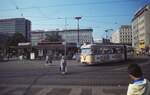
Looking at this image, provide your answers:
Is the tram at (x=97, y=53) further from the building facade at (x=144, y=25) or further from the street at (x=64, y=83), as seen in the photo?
the building facade at (x=144, y=25)

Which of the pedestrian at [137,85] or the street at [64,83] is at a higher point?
the pedestrian at [137,85]

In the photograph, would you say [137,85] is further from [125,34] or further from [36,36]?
[125,34]

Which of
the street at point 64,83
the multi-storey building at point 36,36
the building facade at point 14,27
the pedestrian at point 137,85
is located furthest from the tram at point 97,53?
the multi-storey building at point 36,36

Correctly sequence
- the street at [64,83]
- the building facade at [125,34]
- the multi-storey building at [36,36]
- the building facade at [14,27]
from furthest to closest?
1. the building facade at [125,34]
2. the multi-storey building at [36,36]
3. the building facade at [14,27]
4. the street at [64,83]

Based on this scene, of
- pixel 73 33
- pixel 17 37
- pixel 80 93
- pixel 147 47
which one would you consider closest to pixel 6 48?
pixel 17 37

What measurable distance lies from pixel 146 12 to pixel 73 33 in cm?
3391

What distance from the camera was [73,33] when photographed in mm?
129375

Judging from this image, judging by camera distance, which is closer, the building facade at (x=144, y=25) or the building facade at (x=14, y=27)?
the building facade at (x=14, y=27)

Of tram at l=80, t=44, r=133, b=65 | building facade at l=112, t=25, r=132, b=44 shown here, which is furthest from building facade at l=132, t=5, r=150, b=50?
tram at l=80, t=44, r=133, b=65

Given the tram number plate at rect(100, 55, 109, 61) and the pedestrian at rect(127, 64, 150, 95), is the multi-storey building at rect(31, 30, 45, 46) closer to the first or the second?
the tram number plate at rect(100, 55, 109, 61)

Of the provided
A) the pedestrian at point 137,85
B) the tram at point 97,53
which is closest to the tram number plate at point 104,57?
the tram at point 97,53

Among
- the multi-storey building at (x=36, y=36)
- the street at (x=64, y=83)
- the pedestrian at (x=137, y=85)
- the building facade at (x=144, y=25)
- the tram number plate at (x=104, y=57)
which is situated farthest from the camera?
the multi-storey building at (x=36, y=36)

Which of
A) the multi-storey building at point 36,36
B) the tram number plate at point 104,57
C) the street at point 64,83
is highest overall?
the multi-storey building at point 36,36

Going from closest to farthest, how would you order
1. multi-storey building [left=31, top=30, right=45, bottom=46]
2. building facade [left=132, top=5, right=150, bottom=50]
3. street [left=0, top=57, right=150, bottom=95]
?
street [left=0, top=57, right=150, bottom=95], building facade [left=132, top=5, right=150, bottom=50], multi-storey building [left=31, top=30, right=45, bottom=46]
